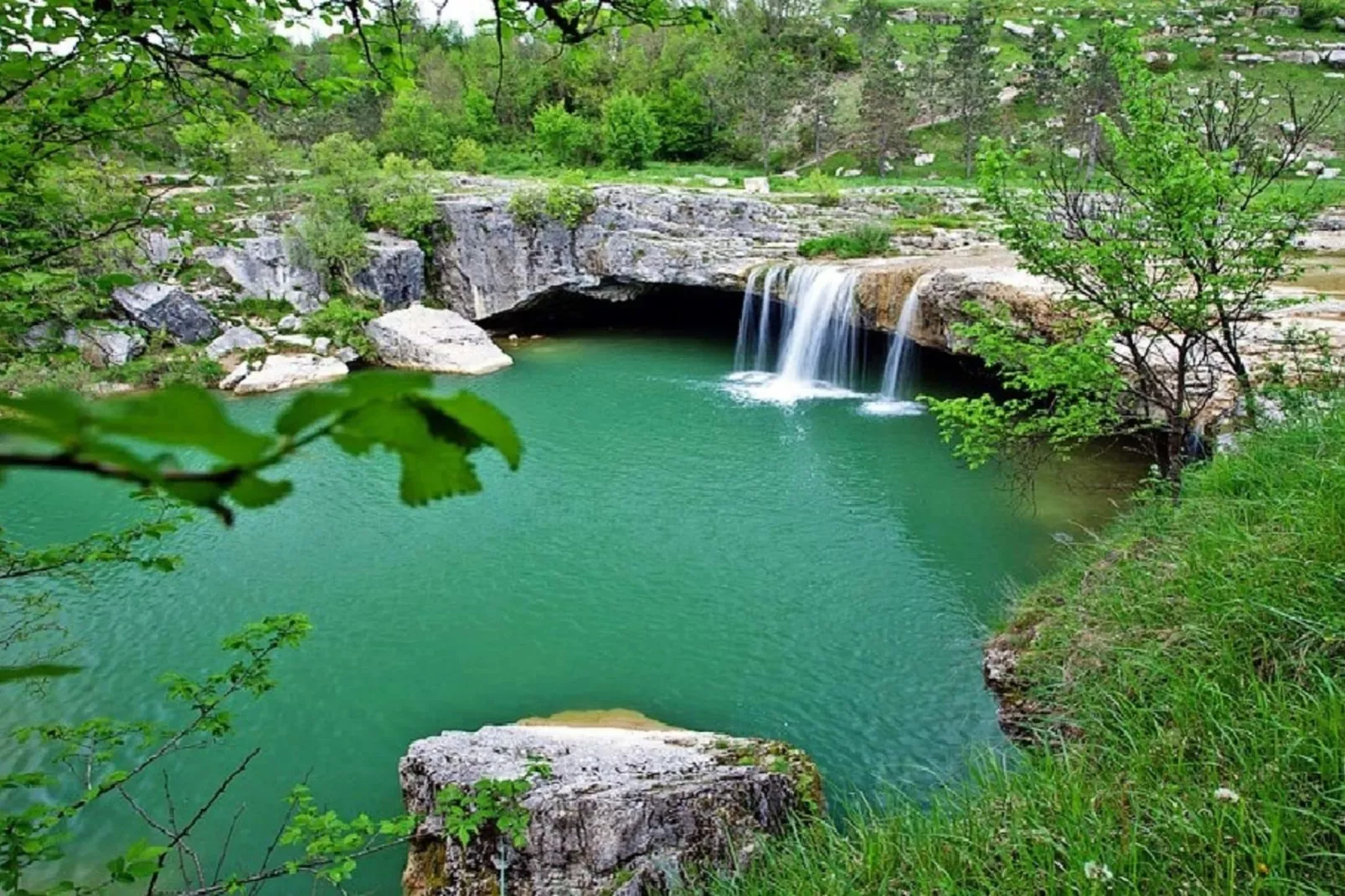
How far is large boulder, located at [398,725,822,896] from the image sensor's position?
4.09m

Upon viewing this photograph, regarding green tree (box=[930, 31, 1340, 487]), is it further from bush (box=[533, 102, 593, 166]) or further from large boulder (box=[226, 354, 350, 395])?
bush (box=[533, 102, 593, 166])

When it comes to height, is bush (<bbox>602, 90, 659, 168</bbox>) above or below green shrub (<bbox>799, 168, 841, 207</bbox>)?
above

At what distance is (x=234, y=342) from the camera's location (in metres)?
17.9

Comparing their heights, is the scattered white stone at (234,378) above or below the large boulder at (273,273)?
below

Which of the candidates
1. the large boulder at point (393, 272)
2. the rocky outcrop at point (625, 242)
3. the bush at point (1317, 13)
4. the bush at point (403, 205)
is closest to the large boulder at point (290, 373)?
the large boulder at point (393, 272)

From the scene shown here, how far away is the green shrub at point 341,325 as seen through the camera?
1848 centimetres

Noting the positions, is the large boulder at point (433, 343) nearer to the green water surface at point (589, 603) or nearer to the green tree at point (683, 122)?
the green water surface at point (589, 603)

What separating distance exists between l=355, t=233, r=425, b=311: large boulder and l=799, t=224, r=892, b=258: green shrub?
9335 millimetres

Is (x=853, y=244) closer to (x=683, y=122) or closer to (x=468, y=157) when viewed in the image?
(x=468, y=157)

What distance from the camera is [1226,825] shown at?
2.23 meters

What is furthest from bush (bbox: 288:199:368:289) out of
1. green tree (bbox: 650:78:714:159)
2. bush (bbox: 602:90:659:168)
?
green tree (bbox: 650:78:714:159)

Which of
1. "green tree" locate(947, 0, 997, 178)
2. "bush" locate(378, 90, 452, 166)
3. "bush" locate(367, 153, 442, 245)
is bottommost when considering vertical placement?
"bush" locate(367, 153, 442, 245)

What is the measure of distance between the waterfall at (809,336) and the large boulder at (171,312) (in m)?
11.6

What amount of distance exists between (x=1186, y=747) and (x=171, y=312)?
20.0m
